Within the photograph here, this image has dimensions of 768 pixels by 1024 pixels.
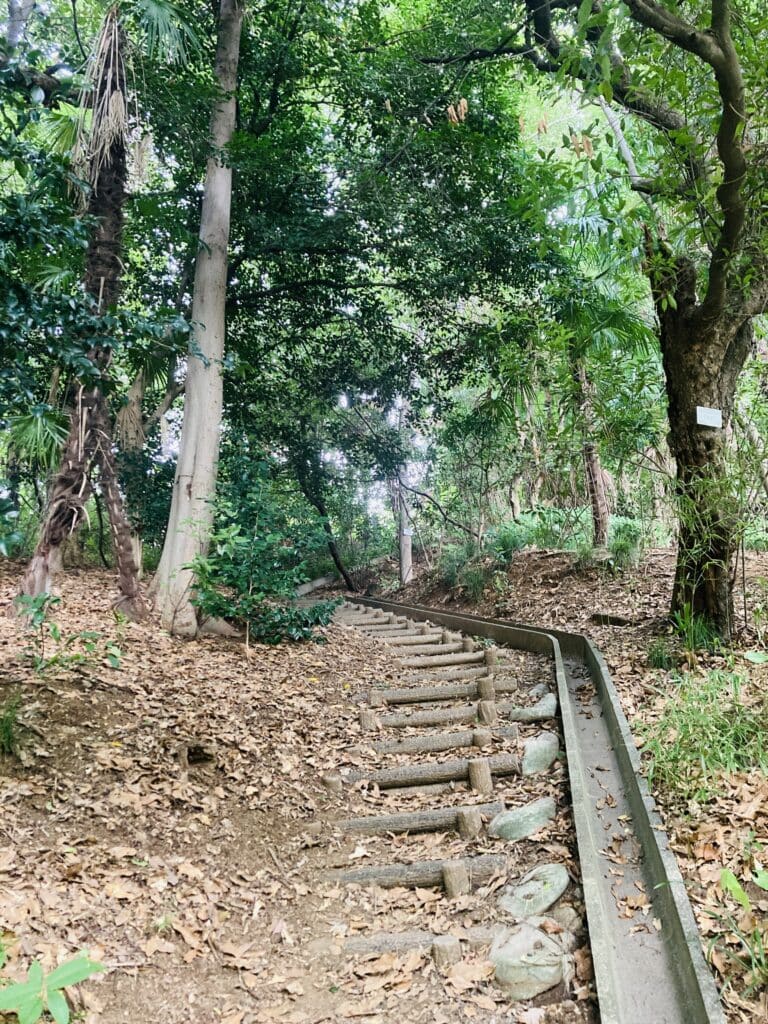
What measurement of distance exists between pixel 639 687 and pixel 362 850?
2.64 meters

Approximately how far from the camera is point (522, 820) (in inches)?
143

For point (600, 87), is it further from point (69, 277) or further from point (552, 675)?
point (69, 277)

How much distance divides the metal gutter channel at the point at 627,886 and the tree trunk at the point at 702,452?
138 cm

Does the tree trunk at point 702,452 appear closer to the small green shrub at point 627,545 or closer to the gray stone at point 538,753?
the gray stone at point 538,753

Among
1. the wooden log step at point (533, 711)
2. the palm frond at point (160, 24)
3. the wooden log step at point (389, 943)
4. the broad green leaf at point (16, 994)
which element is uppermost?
the palm frond at point (160, 24)

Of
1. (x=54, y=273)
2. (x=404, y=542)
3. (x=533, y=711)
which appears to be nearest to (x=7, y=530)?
(x=533, y=711)

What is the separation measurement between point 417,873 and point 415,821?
1.51ft

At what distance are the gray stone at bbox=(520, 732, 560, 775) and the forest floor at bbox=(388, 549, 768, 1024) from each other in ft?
1.85

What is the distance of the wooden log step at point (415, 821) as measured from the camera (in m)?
3.82

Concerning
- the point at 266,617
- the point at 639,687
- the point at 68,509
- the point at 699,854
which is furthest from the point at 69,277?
the point at 699,854

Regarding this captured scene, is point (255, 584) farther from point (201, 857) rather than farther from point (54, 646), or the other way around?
point (201, 857)

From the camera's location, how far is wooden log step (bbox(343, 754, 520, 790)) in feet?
14.0

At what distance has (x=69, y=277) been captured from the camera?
647cm

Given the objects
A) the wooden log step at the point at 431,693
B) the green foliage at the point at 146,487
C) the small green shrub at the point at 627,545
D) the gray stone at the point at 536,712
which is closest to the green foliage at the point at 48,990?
the gray stone at the point at 536,712
